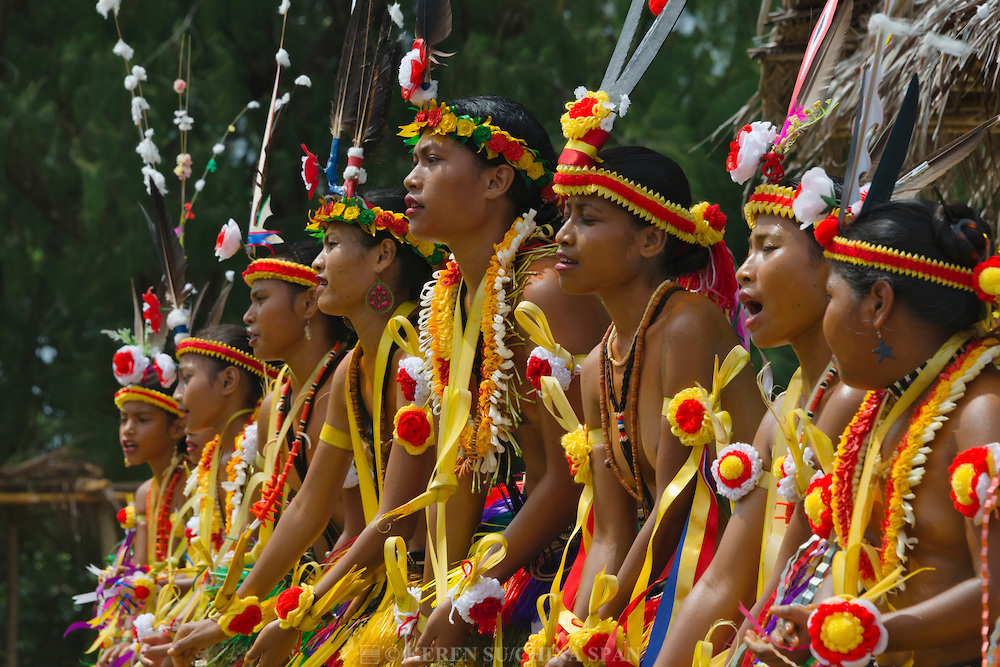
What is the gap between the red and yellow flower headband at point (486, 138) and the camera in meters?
3.84

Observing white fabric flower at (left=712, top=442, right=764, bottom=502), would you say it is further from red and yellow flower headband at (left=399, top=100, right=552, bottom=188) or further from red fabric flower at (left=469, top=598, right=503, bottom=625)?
red and yellow flower headband at (left=399, top=100, right=552, bottom=188)

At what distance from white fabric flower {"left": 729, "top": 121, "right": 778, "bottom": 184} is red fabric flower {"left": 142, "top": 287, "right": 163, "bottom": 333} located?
169 inches

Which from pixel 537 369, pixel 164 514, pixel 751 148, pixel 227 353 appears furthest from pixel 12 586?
pixel 751 148

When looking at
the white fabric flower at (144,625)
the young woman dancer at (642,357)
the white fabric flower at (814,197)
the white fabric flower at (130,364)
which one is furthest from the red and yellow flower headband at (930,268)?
the white fabric flower at (130,364)

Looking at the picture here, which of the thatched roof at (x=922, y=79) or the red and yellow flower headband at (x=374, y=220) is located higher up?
the thatched roof at (x=922, y=79)

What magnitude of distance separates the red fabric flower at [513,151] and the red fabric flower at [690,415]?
1188mm

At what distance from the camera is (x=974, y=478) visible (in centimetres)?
208

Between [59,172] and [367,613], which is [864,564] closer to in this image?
[367,613]

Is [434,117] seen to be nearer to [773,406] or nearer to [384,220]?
[384,220]

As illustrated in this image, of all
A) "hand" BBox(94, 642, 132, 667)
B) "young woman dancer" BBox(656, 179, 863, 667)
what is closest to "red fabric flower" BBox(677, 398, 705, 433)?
"young woman dancer" BBox(656, 179, 863, 667)

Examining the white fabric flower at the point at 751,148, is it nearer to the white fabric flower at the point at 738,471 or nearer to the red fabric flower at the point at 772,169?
the red fabric flower at the point at 772,169

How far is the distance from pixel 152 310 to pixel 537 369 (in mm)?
3709

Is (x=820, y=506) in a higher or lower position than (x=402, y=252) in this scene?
A: lower

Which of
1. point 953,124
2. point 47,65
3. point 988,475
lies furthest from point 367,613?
point 47,65
